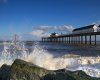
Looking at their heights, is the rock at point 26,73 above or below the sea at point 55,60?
above

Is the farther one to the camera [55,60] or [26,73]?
[55,60]

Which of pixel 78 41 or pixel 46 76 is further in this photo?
pixel 78 41

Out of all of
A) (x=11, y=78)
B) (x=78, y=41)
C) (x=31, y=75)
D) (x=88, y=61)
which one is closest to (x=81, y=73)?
(x=31, y=75)

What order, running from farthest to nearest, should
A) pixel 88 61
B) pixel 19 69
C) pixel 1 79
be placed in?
pixel 88 61 → pixel 1 79 → pixel 19 69

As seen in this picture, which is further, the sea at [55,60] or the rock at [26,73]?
the sea at [55,60]

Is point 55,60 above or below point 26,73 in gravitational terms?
below

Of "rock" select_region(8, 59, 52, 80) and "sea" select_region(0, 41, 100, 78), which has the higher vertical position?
"rock" select_region(8, 59, 52, 80)

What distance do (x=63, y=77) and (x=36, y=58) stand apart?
1065 centimetres

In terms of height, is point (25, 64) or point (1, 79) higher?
point (25, 64)

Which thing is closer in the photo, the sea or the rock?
the rock

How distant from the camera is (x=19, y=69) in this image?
8.57m

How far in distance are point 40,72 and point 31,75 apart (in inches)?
12.2

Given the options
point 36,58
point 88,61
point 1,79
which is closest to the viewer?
point 1,79

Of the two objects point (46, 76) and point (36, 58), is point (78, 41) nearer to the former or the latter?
point (36, 58)
